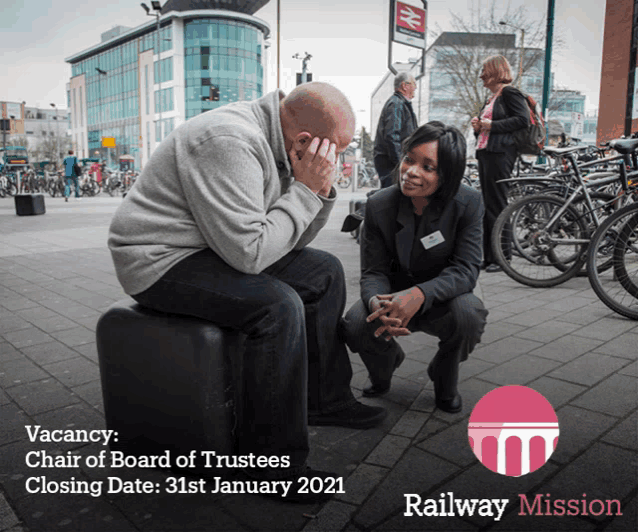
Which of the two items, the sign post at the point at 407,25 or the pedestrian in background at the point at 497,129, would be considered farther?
the sign post at the point at 407,25

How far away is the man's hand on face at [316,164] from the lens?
1.92m

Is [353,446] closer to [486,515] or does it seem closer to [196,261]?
[486,515]

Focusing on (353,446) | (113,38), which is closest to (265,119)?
(353,446)

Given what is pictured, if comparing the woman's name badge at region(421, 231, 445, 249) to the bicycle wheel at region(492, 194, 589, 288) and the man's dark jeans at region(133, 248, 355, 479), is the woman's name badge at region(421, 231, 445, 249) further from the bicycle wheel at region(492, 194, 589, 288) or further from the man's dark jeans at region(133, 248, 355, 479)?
the bicycle wheel at region(492, 194, 589, 288)

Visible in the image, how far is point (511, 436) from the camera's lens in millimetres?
1943

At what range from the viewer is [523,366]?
3084 mm

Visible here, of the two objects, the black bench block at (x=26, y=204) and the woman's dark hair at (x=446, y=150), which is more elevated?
the woman's dark hair at (x=446, y=150)

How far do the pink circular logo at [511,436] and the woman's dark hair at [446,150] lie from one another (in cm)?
95

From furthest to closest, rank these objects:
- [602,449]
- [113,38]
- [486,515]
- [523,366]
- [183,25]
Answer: [113,38]
[183,25]
[523,366]
[602,449]
[486,515]

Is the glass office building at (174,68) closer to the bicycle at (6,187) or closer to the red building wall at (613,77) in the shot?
the bicycle at (6,187)

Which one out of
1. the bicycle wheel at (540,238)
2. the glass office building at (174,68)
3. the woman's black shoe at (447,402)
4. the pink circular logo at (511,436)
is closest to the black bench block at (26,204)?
the bicycle wheel at (540,238)

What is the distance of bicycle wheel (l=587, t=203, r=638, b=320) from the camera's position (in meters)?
3.96

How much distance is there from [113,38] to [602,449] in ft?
292

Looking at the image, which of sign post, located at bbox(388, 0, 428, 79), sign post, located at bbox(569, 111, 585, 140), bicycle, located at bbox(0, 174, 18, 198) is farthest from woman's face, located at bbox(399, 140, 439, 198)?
bicycle, located at bbox(0, 174, 18, 198)
